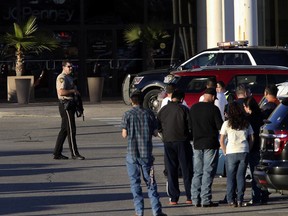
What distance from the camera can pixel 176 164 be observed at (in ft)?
47.4

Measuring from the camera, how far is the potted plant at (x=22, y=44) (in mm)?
33688

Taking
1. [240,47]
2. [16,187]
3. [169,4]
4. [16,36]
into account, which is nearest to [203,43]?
[169,4]

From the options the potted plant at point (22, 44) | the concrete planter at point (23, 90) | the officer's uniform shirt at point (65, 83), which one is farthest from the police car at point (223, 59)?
the potted plant at point (22, 44)

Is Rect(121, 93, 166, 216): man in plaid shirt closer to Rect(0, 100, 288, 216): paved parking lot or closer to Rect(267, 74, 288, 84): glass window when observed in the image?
Rect(0, 100, 288, 216): paved parking lot

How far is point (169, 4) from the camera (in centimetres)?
3862

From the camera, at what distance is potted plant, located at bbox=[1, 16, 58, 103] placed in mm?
33688

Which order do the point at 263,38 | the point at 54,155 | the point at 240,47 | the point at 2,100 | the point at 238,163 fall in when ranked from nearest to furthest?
1. the point at 238,163
2. the point at 54,155
3. the point at 240,47
4. the point at 2,100
5. the point at 263,38

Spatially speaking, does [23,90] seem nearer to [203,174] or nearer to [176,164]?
[176,164]

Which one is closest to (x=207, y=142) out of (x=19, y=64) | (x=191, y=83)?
(x=191, y=83)

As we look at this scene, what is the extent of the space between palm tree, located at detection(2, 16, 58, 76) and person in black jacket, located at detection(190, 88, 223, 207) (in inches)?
818

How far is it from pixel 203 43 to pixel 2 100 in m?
8.31

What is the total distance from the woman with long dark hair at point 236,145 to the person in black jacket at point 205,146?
18 centimetres

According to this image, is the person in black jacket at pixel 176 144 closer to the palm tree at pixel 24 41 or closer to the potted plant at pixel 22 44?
the potted plant at pixel 22 44

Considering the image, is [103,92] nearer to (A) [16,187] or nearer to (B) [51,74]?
(B) [51,74]
